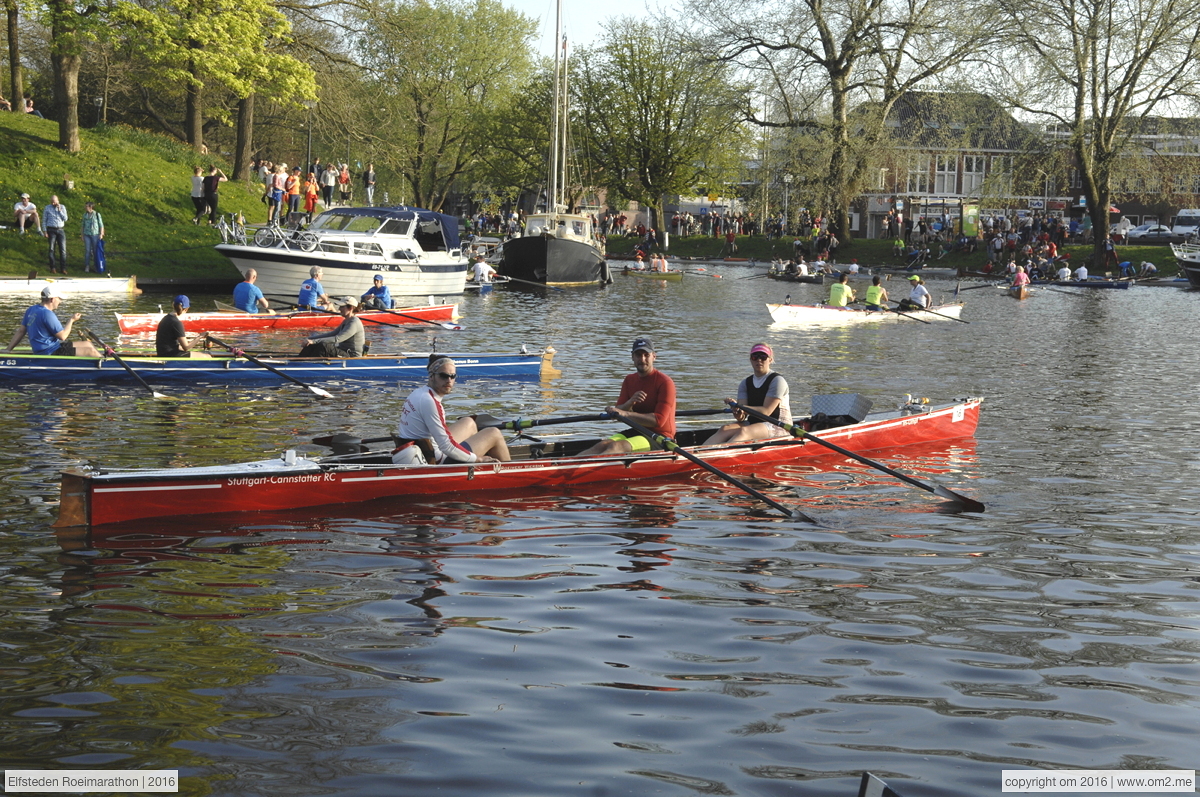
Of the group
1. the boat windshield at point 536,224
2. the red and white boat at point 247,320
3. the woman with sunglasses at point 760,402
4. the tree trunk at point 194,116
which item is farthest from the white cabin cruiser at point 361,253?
the woman with sunglasses at point 760,402

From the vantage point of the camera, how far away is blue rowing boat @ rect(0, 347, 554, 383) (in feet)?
60.0

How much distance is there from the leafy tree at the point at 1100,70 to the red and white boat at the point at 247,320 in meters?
35.8

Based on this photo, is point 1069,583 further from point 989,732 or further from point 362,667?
point 362,667

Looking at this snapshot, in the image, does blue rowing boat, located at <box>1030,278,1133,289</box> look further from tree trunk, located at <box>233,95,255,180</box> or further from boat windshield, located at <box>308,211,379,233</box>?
tree trunk, located at <box>233,95,255,180</box>

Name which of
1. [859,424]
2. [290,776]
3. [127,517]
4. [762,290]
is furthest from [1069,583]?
[762,290]

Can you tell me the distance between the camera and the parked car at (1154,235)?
2736 inches

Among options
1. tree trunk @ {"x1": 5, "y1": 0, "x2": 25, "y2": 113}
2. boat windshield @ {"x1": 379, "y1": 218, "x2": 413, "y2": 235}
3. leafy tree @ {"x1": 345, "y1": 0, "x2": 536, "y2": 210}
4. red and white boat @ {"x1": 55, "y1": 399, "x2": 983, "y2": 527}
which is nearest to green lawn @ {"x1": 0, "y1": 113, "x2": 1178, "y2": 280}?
tree trunk @ {"x1": 5, "y1": 0, "x2": 25, "y2": 113}

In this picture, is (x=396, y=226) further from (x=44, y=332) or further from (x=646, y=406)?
(x=646, y=406)

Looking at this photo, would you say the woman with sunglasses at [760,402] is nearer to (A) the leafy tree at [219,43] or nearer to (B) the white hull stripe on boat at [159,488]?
(B) the white hull stripe on boat at [159,488]

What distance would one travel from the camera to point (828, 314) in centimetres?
3200

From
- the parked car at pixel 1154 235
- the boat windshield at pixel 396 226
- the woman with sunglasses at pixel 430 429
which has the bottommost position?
the woman with sunglasses at pixel 430 429

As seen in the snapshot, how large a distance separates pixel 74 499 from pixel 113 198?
3142 cm

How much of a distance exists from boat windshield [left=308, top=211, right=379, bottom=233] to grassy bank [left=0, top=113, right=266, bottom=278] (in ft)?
15.2

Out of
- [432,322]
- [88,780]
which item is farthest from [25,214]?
[88,780]
